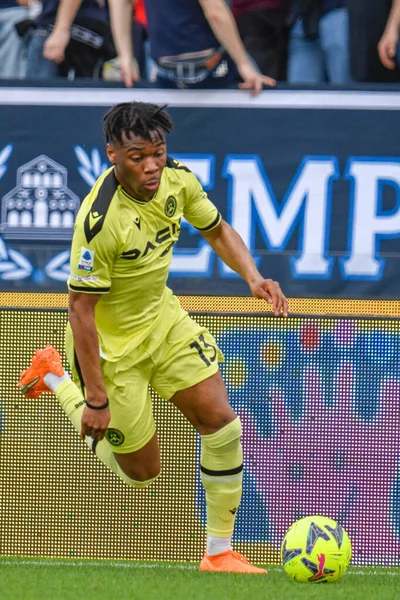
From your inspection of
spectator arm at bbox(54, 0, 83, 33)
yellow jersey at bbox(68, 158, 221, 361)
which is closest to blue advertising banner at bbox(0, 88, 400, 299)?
spectator arm at bbox(54, 0, 83, 33)

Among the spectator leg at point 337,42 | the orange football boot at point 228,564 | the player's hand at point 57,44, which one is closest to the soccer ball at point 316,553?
the orange football boot at point 228,564

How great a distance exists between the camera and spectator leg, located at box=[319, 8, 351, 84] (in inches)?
297

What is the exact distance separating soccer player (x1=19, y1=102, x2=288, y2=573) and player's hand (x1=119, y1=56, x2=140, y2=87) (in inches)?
77.1

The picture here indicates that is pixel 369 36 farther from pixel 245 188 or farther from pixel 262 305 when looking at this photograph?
pixel 262 305

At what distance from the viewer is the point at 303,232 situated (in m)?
7.18

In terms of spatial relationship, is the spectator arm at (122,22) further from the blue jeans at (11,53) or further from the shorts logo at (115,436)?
the shorts logo at (115,436)

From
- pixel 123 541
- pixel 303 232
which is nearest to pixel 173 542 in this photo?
pixel 123 541

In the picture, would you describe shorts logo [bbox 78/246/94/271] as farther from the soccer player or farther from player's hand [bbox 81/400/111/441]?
player's hand [bbox 81/400/111/441]

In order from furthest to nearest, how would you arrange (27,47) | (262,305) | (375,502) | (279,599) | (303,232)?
(27,47)
(303,232)
(262,305)
(375,502)
(279,599)

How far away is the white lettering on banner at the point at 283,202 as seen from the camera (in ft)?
23.5

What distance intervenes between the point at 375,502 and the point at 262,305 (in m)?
1.29

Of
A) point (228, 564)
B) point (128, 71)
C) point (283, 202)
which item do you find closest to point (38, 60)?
point (128, 71)

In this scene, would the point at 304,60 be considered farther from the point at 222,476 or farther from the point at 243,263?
the point at 222,476

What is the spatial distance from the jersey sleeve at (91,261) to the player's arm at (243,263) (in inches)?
29.3
